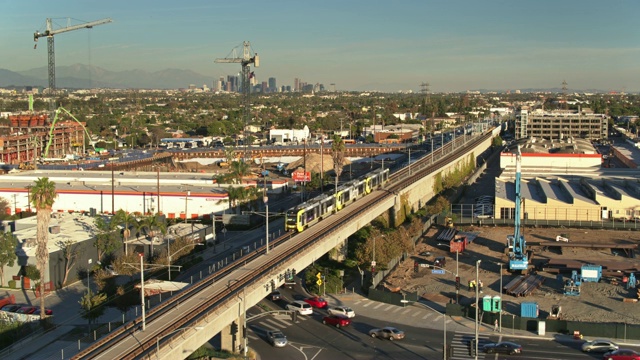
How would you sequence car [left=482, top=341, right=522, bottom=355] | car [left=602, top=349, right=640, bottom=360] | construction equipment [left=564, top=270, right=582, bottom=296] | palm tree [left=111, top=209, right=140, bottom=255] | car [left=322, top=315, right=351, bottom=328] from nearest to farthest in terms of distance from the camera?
car [left=602, top=349, right=640, bottom=360] < car [left=482, top=341, right=522, bottom=355] < car [left=322, top=315, right=351, bottom=328] < construction equipment [left=564, top=270, right=582, bottom=296] < palm tree [left=111, top=209, right=140, bottom=255]

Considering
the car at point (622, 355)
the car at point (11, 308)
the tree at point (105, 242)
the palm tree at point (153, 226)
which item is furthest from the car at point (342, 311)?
the palm tree at point (153, 226)

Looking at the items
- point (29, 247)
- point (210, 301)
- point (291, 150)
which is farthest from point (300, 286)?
point (291, 150)

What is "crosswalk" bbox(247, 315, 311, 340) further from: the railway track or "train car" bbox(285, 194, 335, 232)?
"train car" bbox(285, 194, 335, 232)

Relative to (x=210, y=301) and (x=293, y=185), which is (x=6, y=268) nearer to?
(x=210, y=301)

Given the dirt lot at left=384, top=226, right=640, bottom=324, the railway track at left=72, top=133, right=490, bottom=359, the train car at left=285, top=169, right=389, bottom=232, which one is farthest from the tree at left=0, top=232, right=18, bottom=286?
the dirt lot at left=384, top=226, right=640, bottom=324

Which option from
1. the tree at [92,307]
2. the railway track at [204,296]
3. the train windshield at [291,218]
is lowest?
the tree at [92,307]

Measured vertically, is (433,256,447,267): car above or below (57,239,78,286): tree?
below

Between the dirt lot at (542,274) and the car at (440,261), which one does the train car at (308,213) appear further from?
the car at (440,261)
